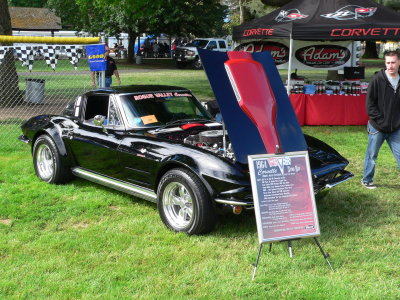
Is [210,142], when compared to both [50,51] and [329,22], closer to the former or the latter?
[50,51]

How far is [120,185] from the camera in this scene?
213 inches

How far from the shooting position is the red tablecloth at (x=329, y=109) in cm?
1112

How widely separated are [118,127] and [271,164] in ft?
7.29

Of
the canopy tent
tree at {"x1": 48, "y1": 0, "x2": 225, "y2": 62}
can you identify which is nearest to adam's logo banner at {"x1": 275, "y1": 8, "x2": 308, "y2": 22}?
the canopy tent

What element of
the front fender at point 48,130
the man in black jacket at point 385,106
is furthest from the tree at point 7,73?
the man in black jacket at point 385,106

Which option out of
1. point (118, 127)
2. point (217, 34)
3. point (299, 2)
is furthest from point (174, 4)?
point (118, 127)

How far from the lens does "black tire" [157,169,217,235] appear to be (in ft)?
14.6

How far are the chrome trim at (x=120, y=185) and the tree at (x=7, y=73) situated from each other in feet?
29.7

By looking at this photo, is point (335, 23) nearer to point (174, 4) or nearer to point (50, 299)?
point (50, 299)

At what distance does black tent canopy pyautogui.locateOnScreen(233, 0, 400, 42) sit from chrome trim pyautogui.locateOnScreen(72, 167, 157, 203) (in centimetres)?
Result: 610

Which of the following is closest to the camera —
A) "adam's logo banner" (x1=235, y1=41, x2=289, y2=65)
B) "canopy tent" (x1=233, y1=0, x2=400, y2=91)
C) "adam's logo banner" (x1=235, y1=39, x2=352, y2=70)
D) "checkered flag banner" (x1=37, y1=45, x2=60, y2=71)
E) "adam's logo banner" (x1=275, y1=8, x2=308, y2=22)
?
"checkered flag banner" (x1=37, y1=45, x2=60, y2=71)

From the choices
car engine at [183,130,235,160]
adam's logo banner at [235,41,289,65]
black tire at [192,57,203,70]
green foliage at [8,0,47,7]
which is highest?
green foliage at [8,0,47,7]

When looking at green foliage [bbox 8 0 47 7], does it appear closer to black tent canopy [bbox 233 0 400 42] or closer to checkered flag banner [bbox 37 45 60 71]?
checkered flag banner [bbox 37 45 60 71]

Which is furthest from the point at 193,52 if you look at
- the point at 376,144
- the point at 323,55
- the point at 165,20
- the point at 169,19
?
the point at 376,144
